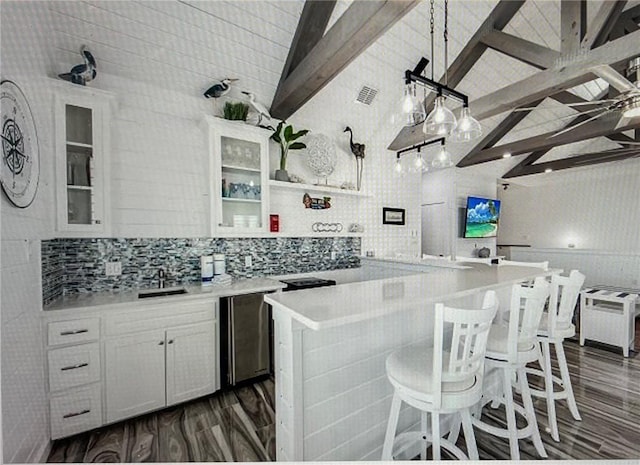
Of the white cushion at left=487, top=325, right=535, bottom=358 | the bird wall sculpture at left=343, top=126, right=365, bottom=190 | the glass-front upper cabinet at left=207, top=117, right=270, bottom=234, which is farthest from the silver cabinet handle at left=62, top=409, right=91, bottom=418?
the bird wall sculpture at left=343, top=126, right=365, bottom=190

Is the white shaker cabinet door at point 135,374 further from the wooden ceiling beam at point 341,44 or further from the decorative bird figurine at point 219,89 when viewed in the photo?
the wooden ceiling beam at point 341,44

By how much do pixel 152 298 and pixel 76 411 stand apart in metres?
0.71

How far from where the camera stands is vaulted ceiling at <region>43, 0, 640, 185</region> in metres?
1.69

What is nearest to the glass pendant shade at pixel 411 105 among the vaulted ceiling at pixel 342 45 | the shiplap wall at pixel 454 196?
the vaulted ceiling at pixel 342 45

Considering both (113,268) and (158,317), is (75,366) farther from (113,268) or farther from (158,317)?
(113,268)

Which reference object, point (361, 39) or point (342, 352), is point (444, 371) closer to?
point (342, 352)

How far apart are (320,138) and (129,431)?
295 cm

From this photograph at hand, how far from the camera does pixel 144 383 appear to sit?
1.66m

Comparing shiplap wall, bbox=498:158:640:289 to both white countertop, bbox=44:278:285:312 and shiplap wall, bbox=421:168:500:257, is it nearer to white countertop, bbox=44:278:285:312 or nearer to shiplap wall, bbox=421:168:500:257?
shiplap wall, bbox=421:168:500:257

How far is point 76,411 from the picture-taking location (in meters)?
1.49

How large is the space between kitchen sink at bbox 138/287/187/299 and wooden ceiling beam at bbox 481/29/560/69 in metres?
3.85

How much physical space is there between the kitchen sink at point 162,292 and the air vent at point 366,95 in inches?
108

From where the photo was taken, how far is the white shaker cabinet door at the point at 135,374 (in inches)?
62.1

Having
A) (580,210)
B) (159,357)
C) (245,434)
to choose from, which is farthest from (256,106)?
(580,210)
